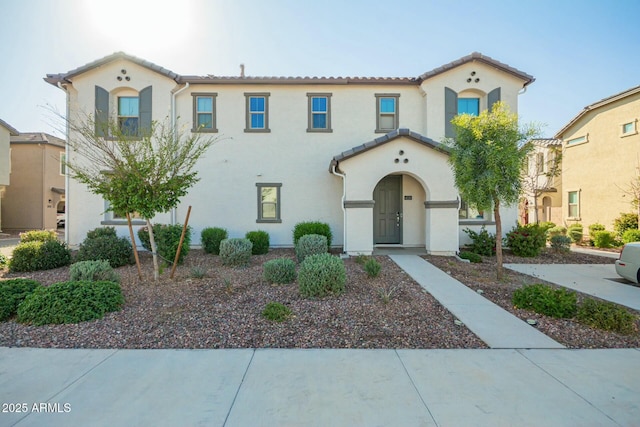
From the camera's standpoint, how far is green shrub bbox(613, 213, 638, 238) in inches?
568

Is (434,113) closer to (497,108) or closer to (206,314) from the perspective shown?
(497,108)

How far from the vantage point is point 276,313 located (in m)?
5.13

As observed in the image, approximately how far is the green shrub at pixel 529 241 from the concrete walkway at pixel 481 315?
4736mm

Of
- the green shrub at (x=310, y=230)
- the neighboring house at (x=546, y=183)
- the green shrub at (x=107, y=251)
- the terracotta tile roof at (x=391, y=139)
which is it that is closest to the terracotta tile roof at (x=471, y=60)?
the terracotta tile roof at (x=391, y=139)

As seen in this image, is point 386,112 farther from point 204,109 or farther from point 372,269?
point 372,269

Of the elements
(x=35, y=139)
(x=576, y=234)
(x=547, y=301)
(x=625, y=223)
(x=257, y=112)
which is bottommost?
(x=547, y=301)

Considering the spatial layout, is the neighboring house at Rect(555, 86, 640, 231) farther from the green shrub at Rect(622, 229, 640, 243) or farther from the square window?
the square window

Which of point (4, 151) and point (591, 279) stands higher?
point (4, 151)

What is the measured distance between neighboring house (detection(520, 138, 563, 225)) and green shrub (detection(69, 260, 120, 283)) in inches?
685

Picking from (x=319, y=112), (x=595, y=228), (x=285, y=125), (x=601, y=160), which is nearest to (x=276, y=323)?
(x=285, y=125)

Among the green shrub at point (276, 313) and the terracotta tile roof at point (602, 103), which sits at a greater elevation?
the terracotta tile roof at point (602, 103)

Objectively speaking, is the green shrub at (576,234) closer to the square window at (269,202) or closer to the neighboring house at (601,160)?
the neighboring house at (601,160)

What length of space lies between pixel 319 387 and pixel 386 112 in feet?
36.4

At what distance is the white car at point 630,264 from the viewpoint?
766 centimetres
